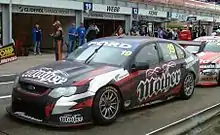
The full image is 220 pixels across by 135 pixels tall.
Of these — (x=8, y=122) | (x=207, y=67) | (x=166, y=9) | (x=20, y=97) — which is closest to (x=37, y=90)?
(x=20, y=97)

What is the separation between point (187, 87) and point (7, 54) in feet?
31.8

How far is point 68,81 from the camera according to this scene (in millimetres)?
6188

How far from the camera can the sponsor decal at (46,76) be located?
20.2ft

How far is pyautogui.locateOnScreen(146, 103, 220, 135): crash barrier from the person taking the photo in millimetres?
5850

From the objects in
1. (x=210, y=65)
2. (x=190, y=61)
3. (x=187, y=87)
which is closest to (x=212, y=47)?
(x=210, y=65)

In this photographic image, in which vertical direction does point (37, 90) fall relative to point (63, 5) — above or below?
below

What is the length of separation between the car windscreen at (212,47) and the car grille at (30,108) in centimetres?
748

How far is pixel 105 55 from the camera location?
7414 mm

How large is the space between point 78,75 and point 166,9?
29.7 m

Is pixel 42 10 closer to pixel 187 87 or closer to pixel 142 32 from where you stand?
pixel 142 32

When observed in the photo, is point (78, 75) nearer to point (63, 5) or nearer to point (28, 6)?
point (28, 6)

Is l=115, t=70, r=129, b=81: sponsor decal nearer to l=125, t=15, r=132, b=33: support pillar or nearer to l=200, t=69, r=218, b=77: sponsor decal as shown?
l=200, t=69, r=218, b=77: sponsor decal

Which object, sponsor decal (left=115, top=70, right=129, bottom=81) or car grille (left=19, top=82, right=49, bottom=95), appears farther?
sponsor decal (left=115, top=70, right=129, bottom=81)

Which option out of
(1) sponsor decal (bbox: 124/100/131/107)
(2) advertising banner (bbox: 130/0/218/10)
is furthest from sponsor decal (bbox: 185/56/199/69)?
(2) advertising banner (bbox: 130/0/218/10)
